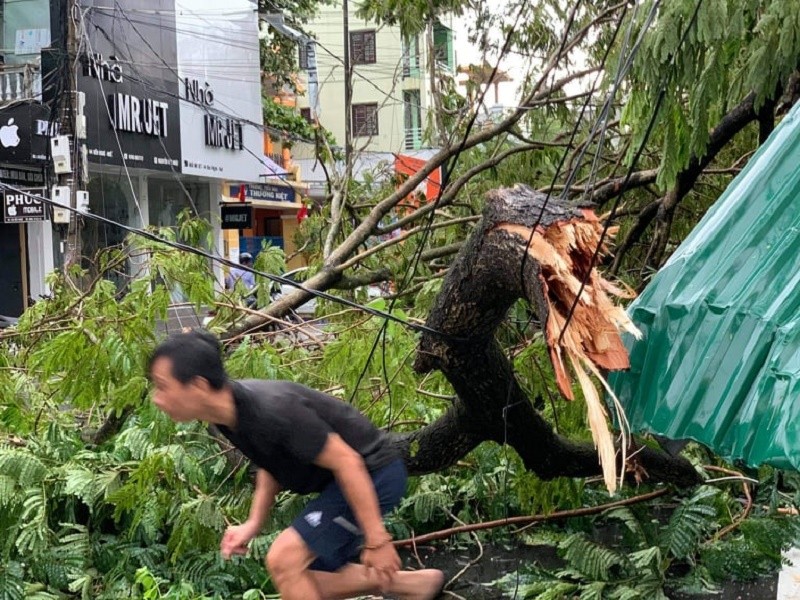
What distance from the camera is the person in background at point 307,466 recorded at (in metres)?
2.92

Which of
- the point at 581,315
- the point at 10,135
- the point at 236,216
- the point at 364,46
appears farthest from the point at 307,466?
the point at 236,216

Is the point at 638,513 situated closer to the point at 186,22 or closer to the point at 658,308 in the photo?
the point at 658,308

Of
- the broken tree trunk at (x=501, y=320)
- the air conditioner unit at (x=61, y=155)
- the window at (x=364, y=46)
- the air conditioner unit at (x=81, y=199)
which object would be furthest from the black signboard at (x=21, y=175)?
the broken tree trunk at (x=501, y=320)

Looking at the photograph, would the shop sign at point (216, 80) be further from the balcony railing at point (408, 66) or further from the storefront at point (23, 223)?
the balcony railing at point (408, 66)

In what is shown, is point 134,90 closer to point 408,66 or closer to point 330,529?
point 408,66

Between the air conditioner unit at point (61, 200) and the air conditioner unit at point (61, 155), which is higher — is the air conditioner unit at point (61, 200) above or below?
below

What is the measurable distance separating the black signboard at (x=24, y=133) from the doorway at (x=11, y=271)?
2228 millimetres

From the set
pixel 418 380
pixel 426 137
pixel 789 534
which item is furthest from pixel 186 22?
pixel 789 534

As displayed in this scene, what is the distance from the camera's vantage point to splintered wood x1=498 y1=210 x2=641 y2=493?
3.40 metres

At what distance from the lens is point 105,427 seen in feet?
21.9

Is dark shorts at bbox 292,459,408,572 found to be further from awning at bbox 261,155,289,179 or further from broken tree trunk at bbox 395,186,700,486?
awning at bbox 261,155,289,179

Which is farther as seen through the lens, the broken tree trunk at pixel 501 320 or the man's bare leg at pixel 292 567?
the broken tree trunk at pixel 501 320

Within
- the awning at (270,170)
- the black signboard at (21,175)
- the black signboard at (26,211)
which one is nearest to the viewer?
the black signboard at (26,211)

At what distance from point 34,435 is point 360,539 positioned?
3.96 m
